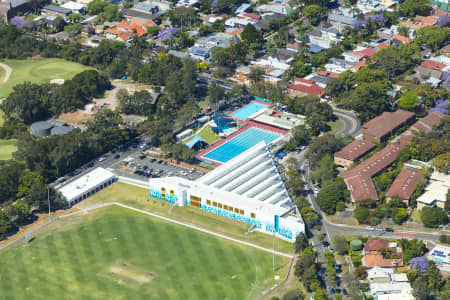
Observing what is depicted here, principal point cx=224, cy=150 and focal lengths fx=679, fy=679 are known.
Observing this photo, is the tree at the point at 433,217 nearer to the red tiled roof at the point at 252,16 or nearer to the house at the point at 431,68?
the house at the point at 431,68

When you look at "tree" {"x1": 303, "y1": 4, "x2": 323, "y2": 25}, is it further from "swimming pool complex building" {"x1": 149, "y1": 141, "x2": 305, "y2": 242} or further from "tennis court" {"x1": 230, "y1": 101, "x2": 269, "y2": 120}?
"swimming pool complex building" {"x1": 149, "y1": 141, "x2": 305, "y2": 242}

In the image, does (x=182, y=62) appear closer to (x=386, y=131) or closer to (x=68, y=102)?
(x=68, y=102)

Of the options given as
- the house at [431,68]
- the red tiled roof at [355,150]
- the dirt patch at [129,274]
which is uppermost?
the house at [431,68]

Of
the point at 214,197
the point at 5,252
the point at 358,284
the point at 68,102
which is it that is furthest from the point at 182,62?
the point at 358,284

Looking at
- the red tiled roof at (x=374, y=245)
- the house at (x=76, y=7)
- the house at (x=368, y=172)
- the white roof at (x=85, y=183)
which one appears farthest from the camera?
the house at (x=76, y=7)

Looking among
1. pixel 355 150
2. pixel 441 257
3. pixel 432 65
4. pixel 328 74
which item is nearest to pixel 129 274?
pixel 441 257

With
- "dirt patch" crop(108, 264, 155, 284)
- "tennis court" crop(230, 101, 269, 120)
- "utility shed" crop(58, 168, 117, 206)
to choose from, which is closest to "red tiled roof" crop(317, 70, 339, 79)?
"tennis court" crop(230, 101, 269, 120)

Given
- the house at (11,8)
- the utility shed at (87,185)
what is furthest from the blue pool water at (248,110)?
the house at (11,8)
